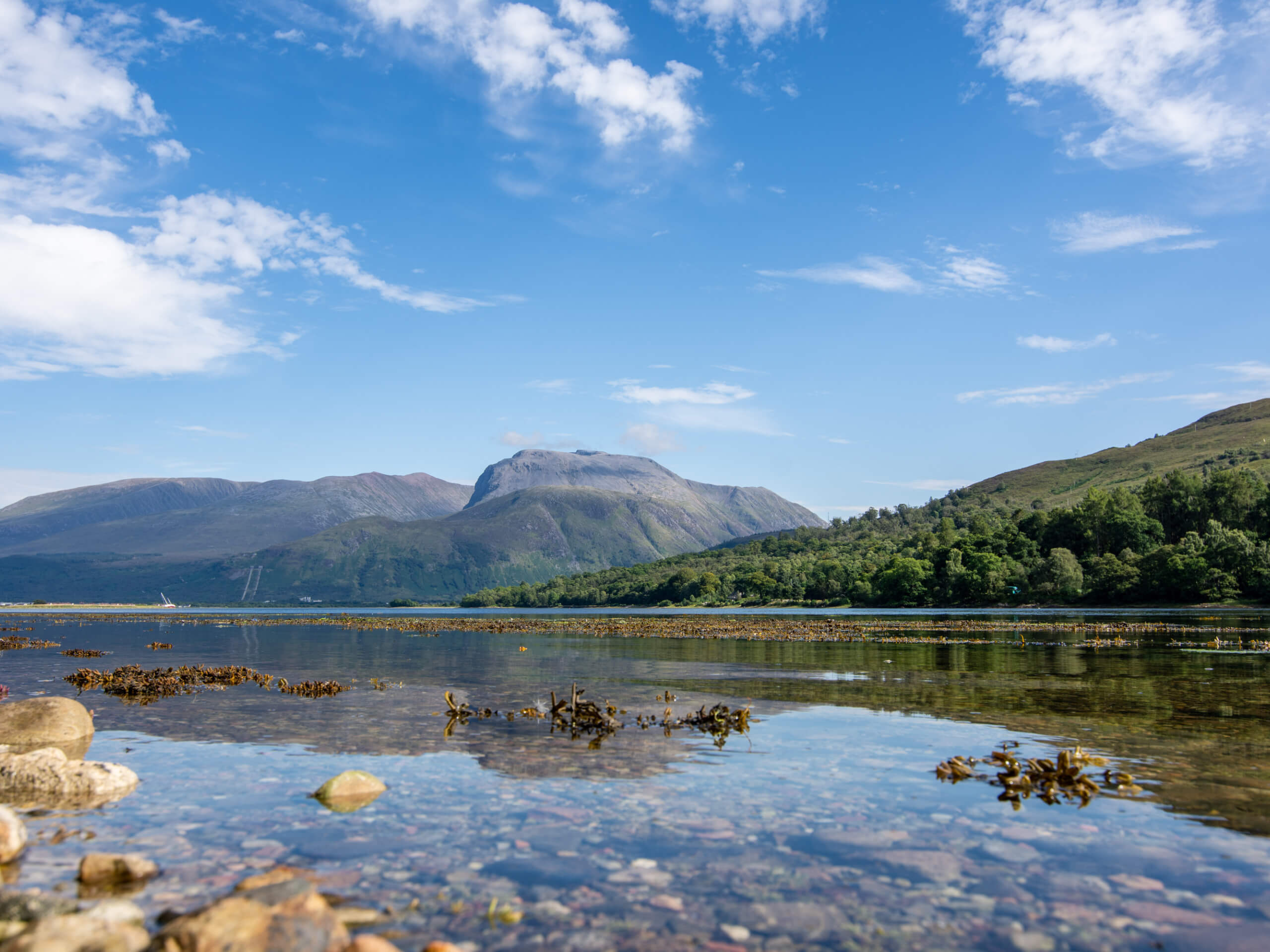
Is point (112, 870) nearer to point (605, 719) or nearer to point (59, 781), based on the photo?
point (59, 781)

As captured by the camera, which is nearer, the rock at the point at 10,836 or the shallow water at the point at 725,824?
the shallow water at the point at 725,824

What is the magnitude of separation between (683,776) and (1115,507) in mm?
202371

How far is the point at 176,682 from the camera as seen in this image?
113 ft

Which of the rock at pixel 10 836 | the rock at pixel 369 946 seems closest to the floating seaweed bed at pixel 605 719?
the rock at pixel 10 836

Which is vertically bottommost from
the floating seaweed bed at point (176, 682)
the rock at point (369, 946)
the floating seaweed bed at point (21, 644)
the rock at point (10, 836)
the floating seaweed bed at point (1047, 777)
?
the floating seaweed bed at point (21, 644)

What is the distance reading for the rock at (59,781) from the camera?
1454cm

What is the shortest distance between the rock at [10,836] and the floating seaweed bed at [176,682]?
19969mm

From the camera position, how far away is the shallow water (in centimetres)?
898

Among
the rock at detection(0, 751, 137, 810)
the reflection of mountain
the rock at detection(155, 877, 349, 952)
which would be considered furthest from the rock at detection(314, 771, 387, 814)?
the rock at detection(155, 877, 349, 952)

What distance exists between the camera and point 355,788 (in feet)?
48.3

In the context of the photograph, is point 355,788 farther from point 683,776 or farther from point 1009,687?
point 1009,687

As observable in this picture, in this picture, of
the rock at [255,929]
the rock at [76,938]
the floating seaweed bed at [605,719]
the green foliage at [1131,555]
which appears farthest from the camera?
the green foliage at [1131,555]

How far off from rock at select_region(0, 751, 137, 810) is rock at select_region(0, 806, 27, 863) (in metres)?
2.54

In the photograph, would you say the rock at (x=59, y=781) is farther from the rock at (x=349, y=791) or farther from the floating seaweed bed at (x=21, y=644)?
the floating seaweed bed at (x=21, y=644)
